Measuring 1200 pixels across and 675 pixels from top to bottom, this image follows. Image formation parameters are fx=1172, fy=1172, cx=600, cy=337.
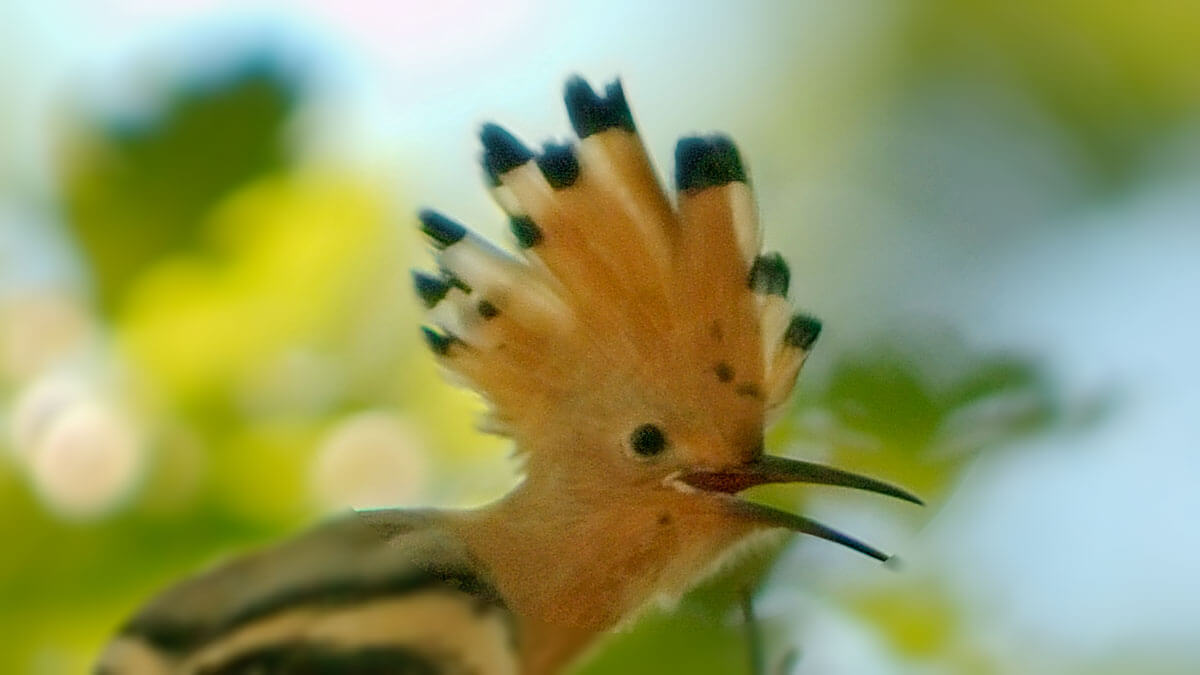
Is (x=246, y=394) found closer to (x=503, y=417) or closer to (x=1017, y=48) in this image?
(x=503, y=417)

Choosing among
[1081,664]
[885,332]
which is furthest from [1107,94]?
[1081,664]

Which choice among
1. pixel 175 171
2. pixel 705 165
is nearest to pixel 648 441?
pixel 705 165

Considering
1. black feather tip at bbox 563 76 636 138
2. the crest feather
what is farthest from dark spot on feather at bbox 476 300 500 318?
black feather tip at bbox 563 76 636 138

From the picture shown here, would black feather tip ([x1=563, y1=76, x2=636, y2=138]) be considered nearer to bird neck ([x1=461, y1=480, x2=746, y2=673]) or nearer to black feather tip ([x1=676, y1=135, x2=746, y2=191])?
black feather tip ([x1=676, y1=135, x2=746, y2=191])

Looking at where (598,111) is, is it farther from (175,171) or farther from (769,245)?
(175,171)

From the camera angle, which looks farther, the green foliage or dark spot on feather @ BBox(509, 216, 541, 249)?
the green foliage

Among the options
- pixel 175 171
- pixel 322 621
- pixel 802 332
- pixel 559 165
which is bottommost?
pixel 322 621

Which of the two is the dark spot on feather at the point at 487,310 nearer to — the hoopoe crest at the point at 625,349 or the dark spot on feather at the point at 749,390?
the hoopoe crest at the point at 625,349

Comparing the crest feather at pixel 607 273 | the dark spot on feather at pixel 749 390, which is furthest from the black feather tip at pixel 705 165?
the dark spot on feather at pixel 749 390
